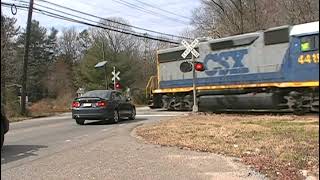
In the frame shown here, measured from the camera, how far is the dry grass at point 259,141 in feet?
27.9

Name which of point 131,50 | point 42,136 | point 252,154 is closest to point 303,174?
→ point 252,154

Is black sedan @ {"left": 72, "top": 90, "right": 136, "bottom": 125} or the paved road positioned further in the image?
black sedan @ {"left": 72, "top": 90, "right": 136, "bottom": 125}

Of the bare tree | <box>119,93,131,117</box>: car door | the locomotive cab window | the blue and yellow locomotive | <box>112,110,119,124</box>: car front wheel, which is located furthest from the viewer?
<box>119,93,131,117</box>: car door

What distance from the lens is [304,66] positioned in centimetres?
1836

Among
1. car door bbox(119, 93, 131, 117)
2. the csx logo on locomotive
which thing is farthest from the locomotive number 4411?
car door bbox(119, 93, 131, 117)

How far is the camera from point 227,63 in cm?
2223

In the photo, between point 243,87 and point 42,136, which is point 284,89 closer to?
point 243,87

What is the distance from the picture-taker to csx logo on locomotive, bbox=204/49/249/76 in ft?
70.8

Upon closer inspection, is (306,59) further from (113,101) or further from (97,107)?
(97,107)

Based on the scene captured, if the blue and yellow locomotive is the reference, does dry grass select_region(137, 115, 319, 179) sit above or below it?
below

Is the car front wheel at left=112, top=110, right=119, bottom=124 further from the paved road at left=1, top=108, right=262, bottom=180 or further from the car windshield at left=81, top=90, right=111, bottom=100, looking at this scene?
the paved road at left=1, top=108, right=262, bottom=180

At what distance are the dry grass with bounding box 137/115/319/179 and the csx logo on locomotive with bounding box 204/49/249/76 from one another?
5266 mm

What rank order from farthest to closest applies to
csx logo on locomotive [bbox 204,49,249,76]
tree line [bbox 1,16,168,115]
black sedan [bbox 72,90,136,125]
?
tree line [bbox 1,16,168,115] → csx logo on locomotive [bbox 204,49,249,76] → black sedan [bbox 72,90,136,125]

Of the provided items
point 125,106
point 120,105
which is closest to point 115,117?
point 120,105
